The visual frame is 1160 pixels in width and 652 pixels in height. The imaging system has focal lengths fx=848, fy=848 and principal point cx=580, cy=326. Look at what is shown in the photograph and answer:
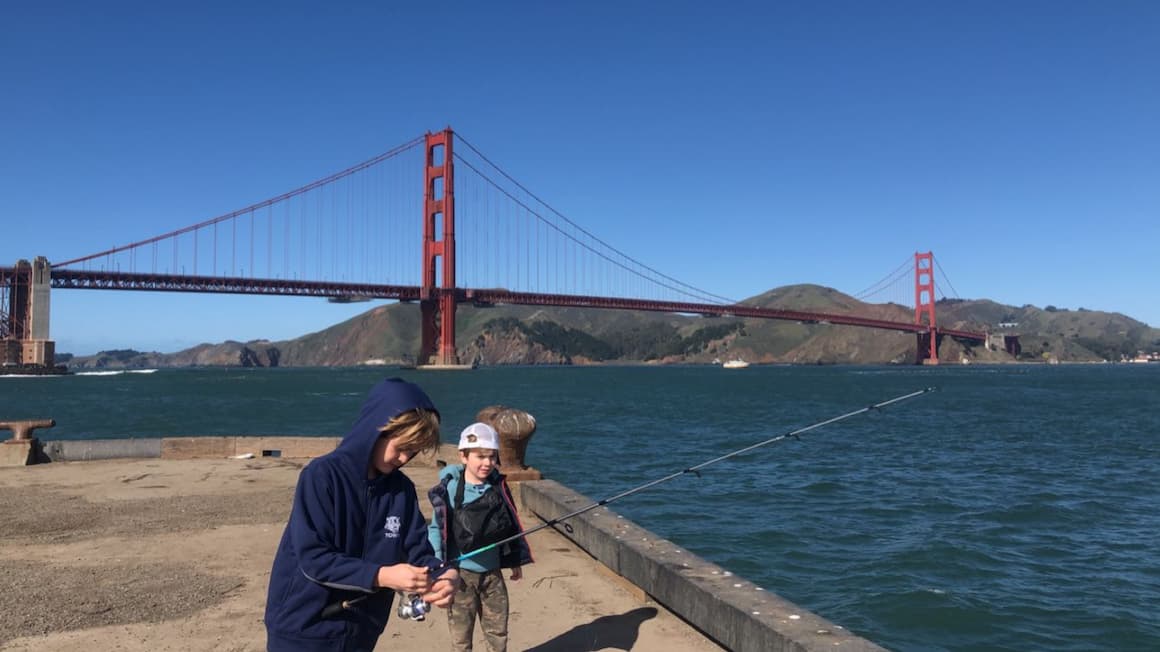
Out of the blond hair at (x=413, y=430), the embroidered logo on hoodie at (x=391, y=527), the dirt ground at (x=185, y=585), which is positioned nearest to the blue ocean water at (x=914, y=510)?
the dirt ground at (x=185, y=585)

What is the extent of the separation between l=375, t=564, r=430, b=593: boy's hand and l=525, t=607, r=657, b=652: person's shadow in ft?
7.86

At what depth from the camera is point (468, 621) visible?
3973 mm

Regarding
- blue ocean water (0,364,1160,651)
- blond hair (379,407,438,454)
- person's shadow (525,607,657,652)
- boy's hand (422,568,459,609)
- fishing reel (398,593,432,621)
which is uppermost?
blond hair (379,407,438,454)

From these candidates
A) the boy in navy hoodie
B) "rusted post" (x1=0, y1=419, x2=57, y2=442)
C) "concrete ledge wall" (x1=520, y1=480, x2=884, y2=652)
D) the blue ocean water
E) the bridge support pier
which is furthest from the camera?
the bridge support pier

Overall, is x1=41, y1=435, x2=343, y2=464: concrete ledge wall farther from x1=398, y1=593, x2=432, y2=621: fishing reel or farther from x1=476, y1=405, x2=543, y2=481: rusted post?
x1=398, y1=593, x2=432, y2=621: fishing reel

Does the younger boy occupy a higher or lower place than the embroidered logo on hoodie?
lower

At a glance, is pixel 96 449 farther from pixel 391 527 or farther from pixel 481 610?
pixel 391 527

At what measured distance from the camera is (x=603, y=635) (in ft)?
15.0

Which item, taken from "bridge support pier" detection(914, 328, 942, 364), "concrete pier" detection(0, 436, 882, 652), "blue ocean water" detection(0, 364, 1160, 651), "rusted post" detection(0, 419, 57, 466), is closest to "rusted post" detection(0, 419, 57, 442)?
"rusted post" detection(0, 419, 57, 466)

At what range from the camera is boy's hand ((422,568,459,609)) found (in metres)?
2.29

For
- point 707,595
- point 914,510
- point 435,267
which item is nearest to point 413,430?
point 707,595

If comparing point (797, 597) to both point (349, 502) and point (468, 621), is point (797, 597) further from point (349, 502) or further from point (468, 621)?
point (349, 502)

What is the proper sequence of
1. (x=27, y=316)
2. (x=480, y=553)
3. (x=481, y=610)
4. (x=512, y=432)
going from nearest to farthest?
(x=480, y=553)
(x=481, y=610)
(x=512, y=432)
(x=27, y=316)

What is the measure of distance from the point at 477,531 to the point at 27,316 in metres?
90.7
